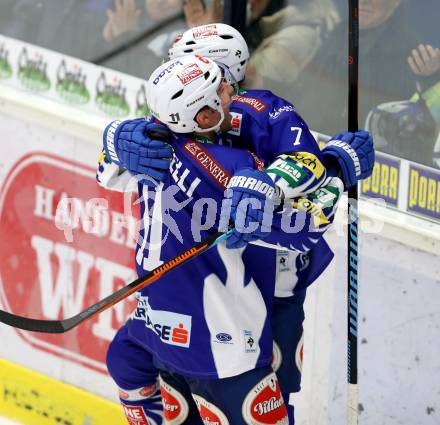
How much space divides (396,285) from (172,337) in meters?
1.00

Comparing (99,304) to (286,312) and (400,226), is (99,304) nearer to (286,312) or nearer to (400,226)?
(286,312)

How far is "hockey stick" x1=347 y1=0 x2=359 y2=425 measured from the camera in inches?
138

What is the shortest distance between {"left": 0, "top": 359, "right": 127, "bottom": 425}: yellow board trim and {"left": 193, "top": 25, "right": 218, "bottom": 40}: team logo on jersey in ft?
5.75

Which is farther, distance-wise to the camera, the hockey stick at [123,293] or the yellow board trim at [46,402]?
the yellow board trim at [46,402]

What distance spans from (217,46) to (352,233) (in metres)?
0.63

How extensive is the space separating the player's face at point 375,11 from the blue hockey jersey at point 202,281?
1042 millimetres

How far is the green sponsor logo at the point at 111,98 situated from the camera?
489 cm

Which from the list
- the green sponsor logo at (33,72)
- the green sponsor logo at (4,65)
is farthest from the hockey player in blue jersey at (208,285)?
the green sponsor logo at (4,65)

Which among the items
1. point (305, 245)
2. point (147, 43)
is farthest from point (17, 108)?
point (305, 245)

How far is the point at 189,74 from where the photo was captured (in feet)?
10.8

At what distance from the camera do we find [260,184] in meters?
3.17

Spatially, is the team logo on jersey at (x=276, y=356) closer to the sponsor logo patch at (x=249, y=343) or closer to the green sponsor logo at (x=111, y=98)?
the sponsor logo patch at (x=249, y=343)

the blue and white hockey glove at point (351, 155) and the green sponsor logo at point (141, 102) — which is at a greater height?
the blue and white hockey glove at point (351, 155)

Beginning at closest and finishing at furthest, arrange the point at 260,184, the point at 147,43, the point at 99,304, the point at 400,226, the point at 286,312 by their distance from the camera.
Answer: the point at 260,184 < the point at 99,304 < the point at 286,312 < the point at 400,226 < the point at 147,43
